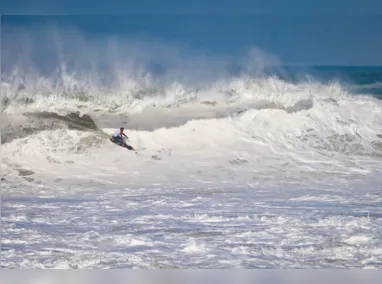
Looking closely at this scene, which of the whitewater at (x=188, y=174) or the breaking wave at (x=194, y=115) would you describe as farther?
the breaking wave at (x=194, y=115)

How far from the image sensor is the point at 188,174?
16.2 ft

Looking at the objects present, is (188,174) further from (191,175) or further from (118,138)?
(118,138)

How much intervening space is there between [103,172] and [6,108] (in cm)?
82

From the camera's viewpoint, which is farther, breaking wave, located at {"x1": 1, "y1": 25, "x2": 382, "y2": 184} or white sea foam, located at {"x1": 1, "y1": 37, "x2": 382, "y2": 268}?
breaking wave, located at {"x1": 1, "y1": 25, "x2": 382, "y2": 184}

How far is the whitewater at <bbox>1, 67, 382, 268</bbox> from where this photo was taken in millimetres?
4723

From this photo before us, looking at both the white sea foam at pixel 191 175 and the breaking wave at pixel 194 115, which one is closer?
the white sea foam at pixel 191 175

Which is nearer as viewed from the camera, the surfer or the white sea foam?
the white sea foam

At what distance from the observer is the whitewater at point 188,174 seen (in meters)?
4.72

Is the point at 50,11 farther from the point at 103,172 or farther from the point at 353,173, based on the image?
the point at 353,173

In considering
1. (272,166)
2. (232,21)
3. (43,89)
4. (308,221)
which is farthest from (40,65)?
(308,221)

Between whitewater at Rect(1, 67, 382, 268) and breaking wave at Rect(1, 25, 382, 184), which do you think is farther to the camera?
breaking wave at Rect(1, 25, 382, 184)

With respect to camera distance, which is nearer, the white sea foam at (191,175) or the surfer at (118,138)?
the white sea foam at (191,175)

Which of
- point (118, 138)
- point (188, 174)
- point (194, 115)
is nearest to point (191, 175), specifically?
point (188, 174)

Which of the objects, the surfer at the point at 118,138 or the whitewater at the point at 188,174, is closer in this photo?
the whitewater at the point at 188,174
